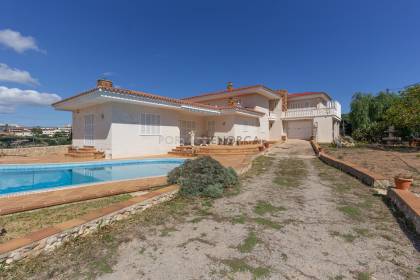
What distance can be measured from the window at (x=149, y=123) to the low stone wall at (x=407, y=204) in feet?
45.5

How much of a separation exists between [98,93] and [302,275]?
42.8 feet

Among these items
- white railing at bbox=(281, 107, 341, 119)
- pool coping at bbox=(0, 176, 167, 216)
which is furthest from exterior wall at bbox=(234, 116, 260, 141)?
pool coping at bbox=(0, 176, 167, 216)

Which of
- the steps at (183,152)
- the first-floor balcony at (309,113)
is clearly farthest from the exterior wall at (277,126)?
the steps at (183,152)

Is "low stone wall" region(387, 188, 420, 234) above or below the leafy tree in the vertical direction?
below

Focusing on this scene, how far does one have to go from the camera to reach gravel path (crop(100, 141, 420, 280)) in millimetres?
2701

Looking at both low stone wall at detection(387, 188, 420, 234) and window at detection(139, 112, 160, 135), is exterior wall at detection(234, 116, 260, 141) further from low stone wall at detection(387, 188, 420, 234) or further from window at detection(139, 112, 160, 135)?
low stone wall at detection(387, 188, 420, 234)

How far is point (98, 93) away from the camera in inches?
475

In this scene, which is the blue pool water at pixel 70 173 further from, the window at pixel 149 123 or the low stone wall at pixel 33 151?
the low stone wall at pixel 33 151

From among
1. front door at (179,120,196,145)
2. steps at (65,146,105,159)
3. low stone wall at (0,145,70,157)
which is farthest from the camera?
front door at (179,120,196,145)

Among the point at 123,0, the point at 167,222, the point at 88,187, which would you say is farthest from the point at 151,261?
the point at 123,0

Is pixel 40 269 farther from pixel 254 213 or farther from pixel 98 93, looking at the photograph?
pixel 98 93

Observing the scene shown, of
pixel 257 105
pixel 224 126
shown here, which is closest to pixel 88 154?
pixel 224 126

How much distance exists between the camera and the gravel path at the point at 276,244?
2.70m

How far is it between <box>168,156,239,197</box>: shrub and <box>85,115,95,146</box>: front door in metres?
11.5
